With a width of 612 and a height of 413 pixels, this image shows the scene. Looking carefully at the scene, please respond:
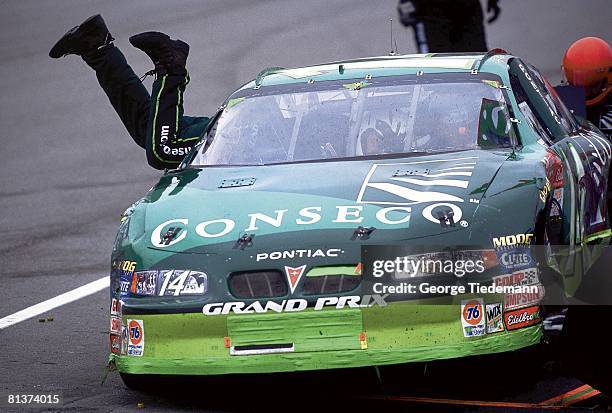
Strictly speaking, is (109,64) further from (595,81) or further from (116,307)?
(116,307)

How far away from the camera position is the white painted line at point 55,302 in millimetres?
9742

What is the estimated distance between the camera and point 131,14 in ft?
73.4

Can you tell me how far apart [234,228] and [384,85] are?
1.79 m

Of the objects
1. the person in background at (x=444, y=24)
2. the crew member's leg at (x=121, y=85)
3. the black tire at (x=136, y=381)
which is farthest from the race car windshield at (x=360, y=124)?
the person in background at (x=444, y=24)

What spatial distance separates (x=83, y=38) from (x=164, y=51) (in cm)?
137

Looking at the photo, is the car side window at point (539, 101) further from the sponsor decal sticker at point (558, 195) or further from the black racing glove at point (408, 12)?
the black racing glove at point (408, 12)

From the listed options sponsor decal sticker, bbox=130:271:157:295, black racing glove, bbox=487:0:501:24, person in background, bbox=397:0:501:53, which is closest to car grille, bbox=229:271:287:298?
sponsor decal sticker, bbox=130:271:157:295

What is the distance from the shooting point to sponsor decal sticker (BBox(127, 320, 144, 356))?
22.5 feet

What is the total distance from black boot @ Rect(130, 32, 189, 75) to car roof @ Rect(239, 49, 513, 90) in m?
2.07

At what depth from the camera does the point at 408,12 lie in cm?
1711

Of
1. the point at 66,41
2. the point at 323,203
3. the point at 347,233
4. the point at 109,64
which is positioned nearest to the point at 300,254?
the point at 347,233

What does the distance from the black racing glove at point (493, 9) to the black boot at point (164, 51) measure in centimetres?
825

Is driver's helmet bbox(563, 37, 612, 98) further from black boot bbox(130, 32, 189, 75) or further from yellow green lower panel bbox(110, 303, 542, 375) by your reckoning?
yellow green lower panel bbox(110, 303, 542, 375)

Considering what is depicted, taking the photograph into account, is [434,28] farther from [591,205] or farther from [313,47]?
[591,205]
